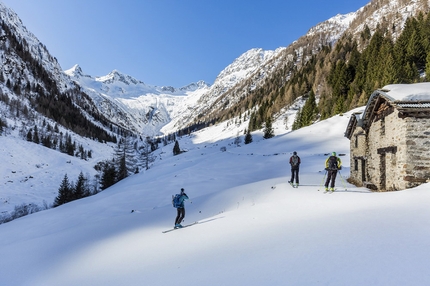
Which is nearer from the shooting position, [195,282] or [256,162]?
[195,282]

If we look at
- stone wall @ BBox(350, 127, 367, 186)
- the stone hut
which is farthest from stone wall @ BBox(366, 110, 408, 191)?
stone wall @ BBox(350, 127, 367, 186)

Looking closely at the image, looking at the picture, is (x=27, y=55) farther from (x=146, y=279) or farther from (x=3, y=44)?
(x=146, y=279)

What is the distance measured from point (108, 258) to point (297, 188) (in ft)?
35.6

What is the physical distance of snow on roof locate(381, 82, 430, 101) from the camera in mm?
10980

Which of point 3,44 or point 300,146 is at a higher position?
point 3,44

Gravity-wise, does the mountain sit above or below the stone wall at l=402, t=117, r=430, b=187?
above

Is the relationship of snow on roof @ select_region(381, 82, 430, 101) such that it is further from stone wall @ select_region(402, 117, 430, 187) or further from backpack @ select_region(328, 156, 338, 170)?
backpack @ select_region(328, 156, 338, 170)

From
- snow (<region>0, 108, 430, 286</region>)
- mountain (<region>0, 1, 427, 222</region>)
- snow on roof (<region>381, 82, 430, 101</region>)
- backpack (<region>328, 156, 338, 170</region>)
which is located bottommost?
snow (<region>0, 108, 430, 286</region>)

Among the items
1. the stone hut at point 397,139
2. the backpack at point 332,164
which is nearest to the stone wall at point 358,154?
the stone hut at point 397,139

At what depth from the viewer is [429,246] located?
5.28 metres

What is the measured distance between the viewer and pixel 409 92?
11.8 metres

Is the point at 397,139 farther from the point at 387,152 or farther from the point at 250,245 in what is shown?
the point at 250,245

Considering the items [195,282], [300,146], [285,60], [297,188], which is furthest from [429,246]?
[285,60]

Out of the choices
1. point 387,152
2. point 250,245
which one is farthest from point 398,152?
point 250,245
